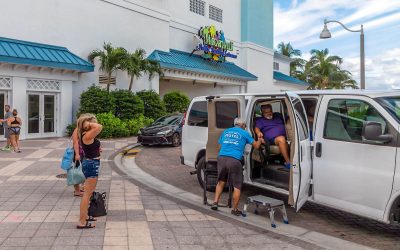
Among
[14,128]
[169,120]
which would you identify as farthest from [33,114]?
[169,120]

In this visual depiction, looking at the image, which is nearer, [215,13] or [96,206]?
[96,206]

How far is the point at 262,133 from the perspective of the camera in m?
7.00

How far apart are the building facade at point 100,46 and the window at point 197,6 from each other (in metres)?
0.07

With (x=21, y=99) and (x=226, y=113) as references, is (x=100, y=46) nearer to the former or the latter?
(x=21, y=99)

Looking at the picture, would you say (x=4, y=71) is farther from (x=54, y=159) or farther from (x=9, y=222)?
(x=9, y=222)

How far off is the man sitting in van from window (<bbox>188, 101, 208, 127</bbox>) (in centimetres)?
159

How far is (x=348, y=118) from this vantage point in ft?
18.4

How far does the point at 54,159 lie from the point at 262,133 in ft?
27.0

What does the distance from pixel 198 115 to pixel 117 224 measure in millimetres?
3676

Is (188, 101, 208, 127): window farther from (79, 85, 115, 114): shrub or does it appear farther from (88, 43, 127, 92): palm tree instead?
(88, 43, 127, 92): palm tree

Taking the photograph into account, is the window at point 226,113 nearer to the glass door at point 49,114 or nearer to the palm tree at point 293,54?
the glass door at point 49,114

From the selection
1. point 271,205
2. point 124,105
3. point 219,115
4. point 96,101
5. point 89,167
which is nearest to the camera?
point 89,167

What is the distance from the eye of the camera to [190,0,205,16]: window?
101 ft

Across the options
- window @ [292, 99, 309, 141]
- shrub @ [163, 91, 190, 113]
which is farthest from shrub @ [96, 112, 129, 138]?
window @ [292, 99, 309, 141]
